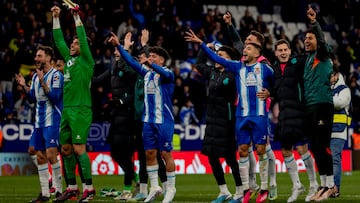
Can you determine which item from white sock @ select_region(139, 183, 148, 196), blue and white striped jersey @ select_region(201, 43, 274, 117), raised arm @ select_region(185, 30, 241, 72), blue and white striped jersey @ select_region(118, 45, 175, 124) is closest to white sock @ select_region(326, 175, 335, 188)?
blue and white striped jersey @ select_region(201, 43, 274, 117)

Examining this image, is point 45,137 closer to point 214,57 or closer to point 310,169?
point 214,57

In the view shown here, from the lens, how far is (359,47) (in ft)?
118

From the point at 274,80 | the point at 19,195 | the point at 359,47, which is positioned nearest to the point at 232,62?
the point at 274,80

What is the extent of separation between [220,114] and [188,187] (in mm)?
4598

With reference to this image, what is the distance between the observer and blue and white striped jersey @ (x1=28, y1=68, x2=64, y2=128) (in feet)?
50.9

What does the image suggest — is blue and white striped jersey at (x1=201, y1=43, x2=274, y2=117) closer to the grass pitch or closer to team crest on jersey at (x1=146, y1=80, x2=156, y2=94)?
team crest on jersey at (x1=146, y1=80, x2=156, y2=94)

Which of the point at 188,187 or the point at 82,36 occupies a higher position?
the point at 82,36

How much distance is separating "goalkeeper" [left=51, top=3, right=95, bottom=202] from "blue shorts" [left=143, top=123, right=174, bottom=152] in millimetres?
866

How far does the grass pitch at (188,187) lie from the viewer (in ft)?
51.8

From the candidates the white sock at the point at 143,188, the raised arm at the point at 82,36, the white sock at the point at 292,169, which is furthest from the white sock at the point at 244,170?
the raised arm at the point at 82,36

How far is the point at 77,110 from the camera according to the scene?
48.1 ft

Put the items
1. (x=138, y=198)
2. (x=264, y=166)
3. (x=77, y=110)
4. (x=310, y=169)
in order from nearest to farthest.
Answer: (x=77, y=110) → (x=310, y=169) → (x=264, y=166) → (x=138, y=198)

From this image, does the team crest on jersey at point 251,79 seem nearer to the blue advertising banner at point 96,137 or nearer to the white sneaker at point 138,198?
the white sneaker at point 138,198

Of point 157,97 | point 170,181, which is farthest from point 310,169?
point 157,97
